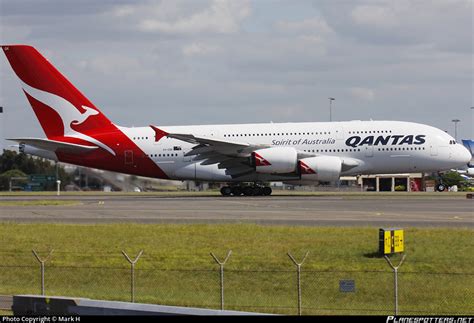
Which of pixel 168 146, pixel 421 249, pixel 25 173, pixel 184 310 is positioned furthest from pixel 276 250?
pixel 25 173

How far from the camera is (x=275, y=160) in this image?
56625 mm

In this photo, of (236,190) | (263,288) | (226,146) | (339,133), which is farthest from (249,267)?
(236,190)

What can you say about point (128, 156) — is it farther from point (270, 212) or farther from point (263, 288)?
point (263, 288)

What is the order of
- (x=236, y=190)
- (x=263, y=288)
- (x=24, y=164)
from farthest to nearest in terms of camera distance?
(x=24, y=164) < (x=236, y=190) < (x=263, y=288)

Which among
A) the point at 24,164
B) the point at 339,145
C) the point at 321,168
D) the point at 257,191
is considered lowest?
the point at 257,191

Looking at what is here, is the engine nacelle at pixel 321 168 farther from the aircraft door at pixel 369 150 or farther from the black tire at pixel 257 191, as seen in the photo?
the black tire at pixel 257 191

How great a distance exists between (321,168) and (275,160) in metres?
2.91

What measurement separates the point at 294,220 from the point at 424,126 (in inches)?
919

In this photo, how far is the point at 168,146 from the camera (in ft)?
198

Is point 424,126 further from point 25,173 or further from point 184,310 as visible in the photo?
point 184,310

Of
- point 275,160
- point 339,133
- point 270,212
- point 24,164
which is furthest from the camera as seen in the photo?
Result: point 24,164

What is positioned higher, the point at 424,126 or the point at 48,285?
the point at 424,126

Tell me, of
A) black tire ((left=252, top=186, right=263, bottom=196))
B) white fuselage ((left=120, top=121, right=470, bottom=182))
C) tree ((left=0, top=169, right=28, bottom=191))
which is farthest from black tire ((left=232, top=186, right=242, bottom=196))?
tree ((left=0, top=169, right=28, bottom=191))

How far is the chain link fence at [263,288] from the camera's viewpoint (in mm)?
23078
